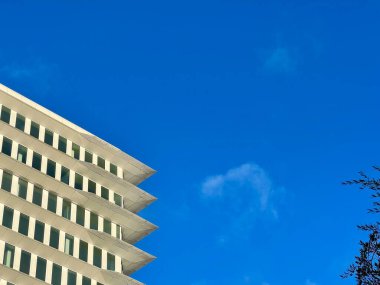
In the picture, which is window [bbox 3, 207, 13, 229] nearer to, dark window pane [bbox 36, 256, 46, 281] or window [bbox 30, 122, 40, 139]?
dark window pane [bbox 36, 256, 46, 281]

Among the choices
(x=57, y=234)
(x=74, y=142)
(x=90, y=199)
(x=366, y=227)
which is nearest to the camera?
(x=366, y=227)

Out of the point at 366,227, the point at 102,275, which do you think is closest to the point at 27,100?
the point at 102,275

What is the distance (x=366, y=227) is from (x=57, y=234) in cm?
4491

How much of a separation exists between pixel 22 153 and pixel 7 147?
1.50 m

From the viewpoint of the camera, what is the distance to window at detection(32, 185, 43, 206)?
62716mm

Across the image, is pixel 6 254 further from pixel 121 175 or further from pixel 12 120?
pixel 121 175

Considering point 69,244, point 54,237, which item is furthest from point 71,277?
point 54,237

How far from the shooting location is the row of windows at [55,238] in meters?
59.5

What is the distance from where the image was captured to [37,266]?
58625 mm

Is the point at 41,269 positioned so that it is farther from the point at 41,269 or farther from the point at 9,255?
the point at 9,255

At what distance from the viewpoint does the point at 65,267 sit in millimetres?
60812

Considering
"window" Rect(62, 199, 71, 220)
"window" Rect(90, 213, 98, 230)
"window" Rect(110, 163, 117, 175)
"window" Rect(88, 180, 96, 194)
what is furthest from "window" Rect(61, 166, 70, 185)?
"window" Rect(110, 163, 117, 175)

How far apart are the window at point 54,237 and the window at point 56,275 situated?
179 centimetres

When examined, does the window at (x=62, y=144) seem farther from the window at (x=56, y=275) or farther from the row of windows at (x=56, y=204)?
the window at (x=56, y=275)
